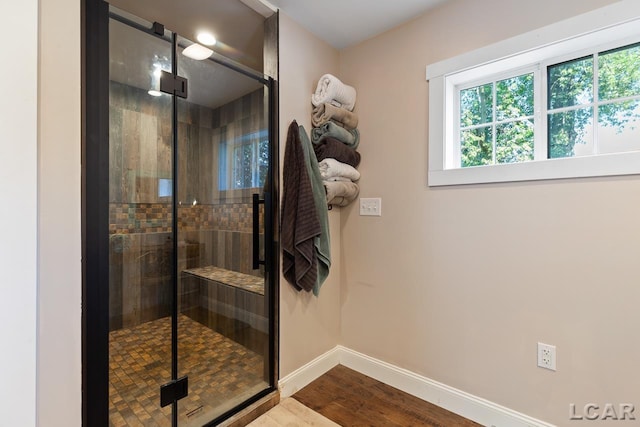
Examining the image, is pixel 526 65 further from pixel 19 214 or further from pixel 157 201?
pixel 19 214

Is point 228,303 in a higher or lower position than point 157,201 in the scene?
lower

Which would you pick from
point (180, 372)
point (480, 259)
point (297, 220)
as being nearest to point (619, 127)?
point (480, 259)

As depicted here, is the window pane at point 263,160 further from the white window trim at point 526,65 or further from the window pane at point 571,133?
the window pane at point 571,133

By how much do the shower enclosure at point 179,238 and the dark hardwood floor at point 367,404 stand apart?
1.08 ft

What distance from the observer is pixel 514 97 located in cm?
162

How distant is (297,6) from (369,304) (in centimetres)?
202

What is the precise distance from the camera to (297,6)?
1.72 meters

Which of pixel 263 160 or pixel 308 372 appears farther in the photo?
pixel 308 372

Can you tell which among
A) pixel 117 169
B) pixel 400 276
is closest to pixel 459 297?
pixel 400 276

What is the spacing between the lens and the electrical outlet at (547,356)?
1385 mm

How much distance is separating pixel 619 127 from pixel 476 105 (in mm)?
662

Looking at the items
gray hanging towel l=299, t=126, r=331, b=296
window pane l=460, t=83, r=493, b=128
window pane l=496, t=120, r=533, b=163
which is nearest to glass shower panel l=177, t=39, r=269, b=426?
gray hanging towel l=299, t=126, r=331, b=296

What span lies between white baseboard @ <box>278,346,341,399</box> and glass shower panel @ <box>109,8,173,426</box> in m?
0.68

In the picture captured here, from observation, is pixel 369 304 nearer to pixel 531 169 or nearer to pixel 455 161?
pixel 455 161
